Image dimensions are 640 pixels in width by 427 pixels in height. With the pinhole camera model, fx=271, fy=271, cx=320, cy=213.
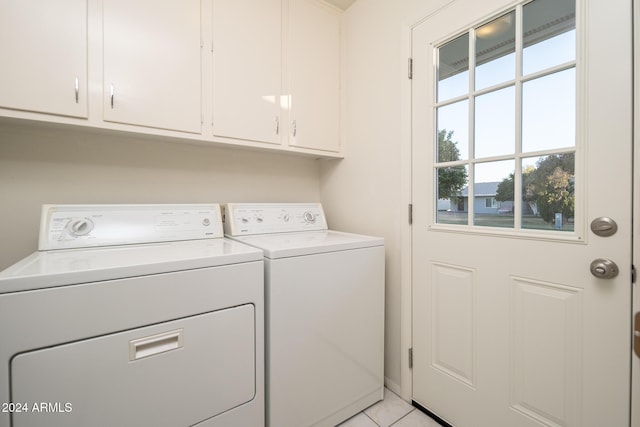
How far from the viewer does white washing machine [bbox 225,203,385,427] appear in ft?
3.86

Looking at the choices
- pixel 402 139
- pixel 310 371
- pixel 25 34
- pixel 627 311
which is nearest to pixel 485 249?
pixel 627 311

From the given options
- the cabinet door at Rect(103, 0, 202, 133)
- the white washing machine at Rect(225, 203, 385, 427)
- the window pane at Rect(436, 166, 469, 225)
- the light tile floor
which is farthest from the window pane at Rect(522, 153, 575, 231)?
the cabinet door at Rect(103, 0, 202, 133)

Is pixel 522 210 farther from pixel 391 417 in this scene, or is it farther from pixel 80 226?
pixel 80 226

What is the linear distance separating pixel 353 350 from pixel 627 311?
1.06 meters

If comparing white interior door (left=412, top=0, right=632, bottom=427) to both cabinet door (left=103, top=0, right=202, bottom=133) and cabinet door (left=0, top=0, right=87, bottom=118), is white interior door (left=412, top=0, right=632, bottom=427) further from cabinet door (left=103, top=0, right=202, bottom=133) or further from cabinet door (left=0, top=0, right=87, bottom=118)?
cabinet door (left=0, top=0, right=87, bottom=118)

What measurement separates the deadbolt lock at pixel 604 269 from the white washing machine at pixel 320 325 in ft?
2.76

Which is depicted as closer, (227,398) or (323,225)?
(227,398)

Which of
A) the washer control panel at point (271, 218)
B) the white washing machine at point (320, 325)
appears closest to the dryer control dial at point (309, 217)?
the washer control panel at point (271, 218)

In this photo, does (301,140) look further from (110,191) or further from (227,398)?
(227,398)

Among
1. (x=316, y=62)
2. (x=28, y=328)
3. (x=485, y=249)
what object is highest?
(x=316, y=62)

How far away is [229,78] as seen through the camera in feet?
4.92

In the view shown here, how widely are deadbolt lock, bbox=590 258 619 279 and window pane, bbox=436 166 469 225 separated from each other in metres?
0.47

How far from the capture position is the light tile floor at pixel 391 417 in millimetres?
1393

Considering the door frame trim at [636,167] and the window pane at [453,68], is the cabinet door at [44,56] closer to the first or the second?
the window pane at [453,68]
